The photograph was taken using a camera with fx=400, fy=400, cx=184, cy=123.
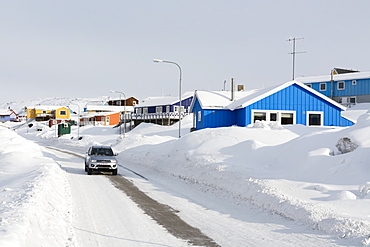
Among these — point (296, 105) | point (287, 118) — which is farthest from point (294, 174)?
point (296, 105)

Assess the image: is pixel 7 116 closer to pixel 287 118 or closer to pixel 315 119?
pixel 287 118

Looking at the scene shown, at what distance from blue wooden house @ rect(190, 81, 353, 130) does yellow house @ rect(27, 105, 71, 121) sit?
317 feet

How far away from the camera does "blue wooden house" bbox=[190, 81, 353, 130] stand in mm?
38062

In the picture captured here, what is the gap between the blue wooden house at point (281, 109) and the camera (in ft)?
125

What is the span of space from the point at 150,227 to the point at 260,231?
2.67 m

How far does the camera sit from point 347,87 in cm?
6938

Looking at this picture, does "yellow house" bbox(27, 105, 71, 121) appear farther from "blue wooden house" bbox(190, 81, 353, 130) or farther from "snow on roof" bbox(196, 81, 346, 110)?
"blue wooden house" bbox(190, 81, 353, 130)

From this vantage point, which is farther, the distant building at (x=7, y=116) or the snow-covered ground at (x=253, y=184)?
the distant building at (x=7, y=116)

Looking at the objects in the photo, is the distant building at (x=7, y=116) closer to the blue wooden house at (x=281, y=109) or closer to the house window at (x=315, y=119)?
the blue wooden house at (x=281, y=109)

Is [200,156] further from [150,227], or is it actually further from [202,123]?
[202,123]

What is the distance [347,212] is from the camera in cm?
998

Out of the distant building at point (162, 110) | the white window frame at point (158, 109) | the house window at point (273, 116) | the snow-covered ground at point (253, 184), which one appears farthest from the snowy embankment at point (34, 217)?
the white window frame at point (158, 109)

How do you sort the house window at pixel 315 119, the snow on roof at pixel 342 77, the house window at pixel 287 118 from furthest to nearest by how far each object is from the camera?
the snow on roof at pixel 342 77 → the house window at pixel 315 119 → the house window at pixel 287 118

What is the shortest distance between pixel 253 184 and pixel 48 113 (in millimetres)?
135106
